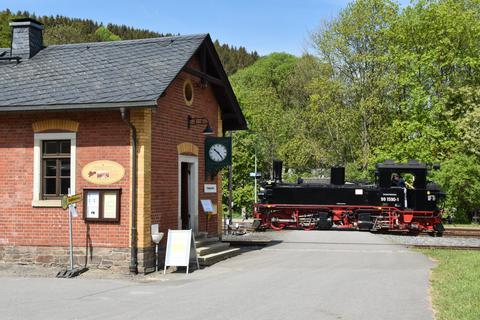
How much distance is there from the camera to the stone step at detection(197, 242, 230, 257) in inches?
562

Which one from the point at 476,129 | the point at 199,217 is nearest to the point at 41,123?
the point at 199,217

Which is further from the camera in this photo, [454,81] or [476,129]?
[454,81]

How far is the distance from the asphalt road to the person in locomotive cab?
9.29 metres

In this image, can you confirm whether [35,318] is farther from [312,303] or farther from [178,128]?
[178,128]

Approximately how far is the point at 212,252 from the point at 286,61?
5972 cm

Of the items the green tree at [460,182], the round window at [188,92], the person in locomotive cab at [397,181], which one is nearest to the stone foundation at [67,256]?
the round window at [188,92]

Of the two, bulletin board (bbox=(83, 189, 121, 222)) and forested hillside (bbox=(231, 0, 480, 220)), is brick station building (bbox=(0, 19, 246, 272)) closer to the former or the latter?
bulletin board (bbox=(83, 189, 121, 222))

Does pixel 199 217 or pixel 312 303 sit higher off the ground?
pixel 199 217

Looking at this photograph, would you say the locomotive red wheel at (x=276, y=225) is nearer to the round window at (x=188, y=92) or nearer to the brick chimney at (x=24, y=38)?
the round window at (x=188, y=92)

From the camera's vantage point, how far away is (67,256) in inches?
516

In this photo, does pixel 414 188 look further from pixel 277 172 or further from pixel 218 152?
pixel 218 152

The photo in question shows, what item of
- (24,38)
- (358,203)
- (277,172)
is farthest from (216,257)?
(277,172)

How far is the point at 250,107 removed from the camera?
159 feet

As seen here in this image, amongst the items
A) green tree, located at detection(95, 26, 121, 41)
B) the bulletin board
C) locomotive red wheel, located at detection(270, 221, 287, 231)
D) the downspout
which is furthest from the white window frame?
green tree, located at detection(95, 26, 121, 41)
